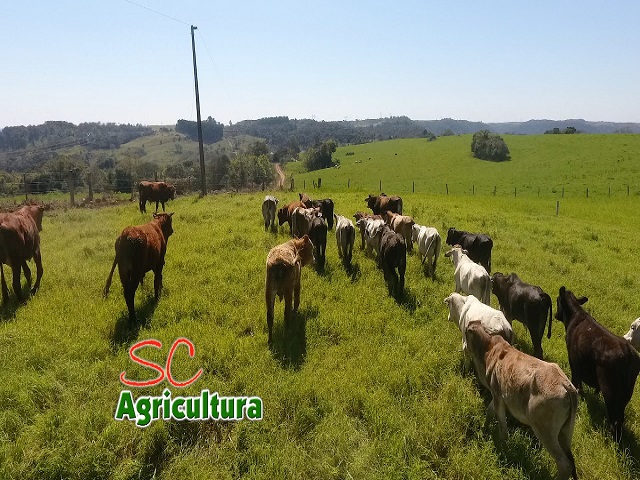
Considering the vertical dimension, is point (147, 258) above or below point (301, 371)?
above

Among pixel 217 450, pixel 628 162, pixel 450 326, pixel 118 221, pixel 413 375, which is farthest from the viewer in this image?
pixel 628 162

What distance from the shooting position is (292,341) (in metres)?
6.50

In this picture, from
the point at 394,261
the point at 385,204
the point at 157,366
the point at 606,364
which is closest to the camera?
the point at 606,364

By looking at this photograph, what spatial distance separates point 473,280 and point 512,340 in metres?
2.09

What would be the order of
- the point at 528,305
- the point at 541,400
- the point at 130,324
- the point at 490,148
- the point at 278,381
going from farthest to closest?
the point at 490,148, the point at 130,324, the point at 528,305, the point at 278,381, the point at 541,400

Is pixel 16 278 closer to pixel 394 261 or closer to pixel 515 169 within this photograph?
pixel 394 261

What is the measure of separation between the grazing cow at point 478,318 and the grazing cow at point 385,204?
32.8ft

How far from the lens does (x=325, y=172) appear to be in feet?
220

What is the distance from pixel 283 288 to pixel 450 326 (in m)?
3.27

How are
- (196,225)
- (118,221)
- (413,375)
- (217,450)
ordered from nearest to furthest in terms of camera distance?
(217,450) < (413,375) < (196,225) < (118,221)

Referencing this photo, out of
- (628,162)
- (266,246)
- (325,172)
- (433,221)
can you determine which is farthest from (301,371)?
(325,172)

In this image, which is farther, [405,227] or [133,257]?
[405,227]

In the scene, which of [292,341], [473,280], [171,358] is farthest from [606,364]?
[171,358]

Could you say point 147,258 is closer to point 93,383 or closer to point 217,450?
point 93,383
